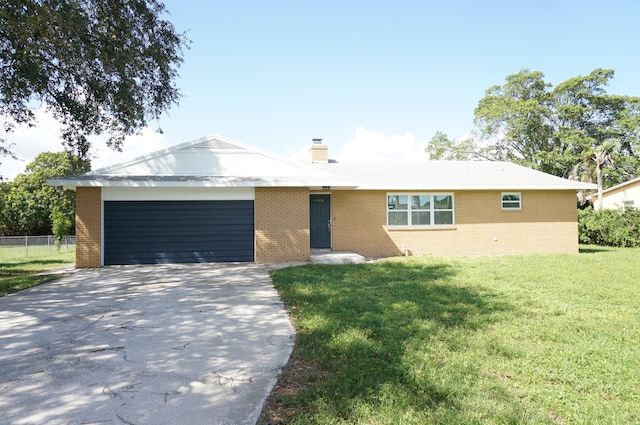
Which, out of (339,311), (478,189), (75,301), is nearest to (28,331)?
(75,301)

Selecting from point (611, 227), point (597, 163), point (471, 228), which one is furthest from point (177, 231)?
point (597, 163)

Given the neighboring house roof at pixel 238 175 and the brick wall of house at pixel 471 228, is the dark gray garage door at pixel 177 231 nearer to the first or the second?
the neighboring house roof at pixel 238 175

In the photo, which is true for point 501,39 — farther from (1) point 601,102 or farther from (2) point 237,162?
(1) point 601,102

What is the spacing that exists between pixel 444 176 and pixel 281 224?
761 centimetres

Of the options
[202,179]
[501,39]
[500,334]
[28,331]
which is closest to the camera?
[500,334]

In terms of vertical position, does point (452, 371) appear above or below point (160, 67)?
below

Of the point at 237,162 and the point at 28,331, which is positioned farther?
the point at 237,162

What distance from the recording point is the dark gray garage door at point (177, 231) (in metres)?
12.4

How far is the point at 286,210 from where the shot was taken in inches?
500

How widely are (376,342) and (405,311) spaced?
1.60 metres

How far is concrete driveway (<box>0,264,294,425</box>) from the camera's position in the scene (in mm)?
3236

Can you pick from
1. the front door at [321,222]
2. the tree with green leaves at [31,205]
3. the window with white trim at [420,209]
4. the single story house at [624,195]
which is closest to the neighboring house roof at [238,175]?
the window with white trim at [420,209]

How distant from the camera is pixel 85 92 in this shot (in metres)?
11.1

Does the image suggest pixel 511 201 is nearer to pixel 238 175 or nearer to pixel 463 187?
pixel 463 187
